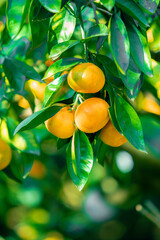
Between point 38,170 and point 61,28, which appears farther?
point 38,170

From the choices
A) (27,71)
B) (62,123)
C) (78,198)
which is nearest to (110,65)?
(62,123)

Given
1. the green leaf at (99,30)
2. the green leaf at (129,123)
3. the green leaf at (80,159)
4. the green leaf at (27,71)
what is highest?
the green leaf at (99,30)

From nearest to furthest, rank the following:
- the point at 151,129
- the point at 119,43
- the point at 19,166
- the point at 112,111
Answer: the point at 119,43 < the point at 112,111 < the point at 151,129 < the point at 19,166

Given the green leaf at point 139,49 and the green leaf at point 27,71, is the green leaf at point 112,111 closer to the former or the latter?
the green leaf at point 139,49

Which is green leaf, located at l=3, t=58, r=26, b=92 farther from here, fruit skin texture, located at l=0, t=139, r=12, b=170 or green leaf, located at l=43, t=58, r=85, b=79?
green leaf, located at l=43, t=58, r=85, b=79

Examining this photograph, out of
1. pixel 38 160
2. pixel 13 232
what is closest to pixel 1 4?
pixel 38 160

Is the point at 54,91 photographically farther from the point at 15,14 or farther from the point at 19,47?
the point at 19,47

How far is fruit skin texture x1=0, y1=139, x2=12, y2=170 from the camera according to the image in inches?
42.9

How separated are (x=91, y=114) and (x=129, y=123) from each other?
8 cm

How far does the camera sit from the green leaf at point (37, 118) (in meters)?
0.78

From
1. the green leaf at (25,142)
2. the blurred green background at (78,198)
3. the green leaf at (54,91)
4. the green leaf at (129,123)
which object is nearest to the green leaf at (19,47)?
the blurred green background at (78,198)

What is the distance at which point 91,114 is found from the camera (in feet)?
2.61

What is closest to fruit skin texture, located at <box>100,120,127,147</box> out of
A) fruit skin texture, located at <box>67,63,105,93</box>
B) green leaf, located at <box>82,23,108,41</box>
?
fruit skin texture, located at <box>67,63,105,93</box>

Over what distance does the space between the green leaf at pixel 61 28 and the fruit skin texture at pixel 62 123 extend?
20cm
